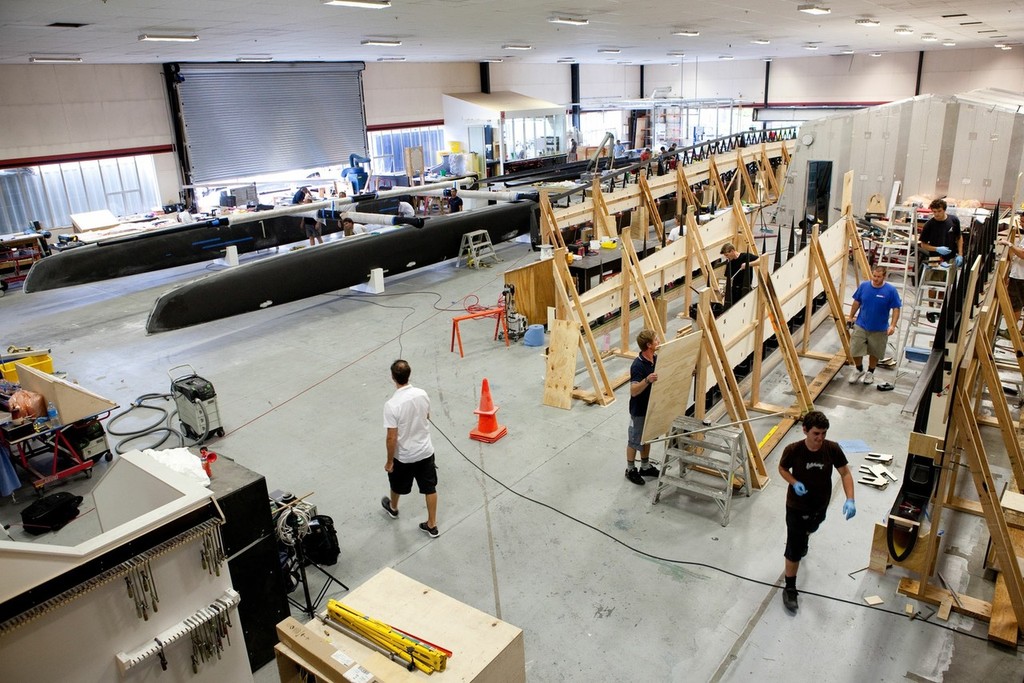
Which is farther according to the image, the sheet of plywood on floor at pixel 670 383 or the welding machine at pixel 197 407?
the welding machine at pixel 197 407

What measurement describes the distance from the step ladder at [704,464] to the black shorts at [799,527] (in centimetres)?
94

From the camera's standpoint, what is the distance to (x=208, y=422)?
24.0 ft

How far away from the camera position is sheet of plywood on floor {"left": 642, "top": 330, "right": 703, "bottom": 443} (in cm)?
577

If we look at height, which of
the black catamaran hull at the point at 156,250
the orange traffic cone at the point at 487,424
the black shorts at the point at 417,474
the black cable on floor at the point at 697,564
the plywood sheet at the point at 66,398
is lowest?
the black cable on floor at the point at 697,564

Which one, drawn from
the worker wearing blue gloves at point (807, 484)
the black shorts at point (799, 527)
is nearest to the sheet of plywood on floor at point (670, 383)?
the worker wearing blue gloves at point (807, 484)

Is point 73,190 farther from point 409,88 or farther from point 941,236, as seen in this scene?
point 941,236

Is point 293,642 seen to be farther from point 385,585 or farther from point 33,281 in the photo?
point 33,281

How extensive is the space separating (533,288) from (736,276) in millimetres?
2982

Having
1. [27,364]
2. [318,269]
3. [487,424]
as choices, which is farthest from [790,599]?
[318,269]

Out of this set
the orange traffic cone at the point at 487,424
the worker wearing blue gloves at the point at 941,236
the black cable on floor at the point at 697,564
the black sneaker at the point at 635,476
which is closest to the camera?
the black cable on floor at the point at 697,564

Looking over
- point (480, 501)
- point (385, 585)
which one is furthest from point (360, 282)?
point (385, 585)

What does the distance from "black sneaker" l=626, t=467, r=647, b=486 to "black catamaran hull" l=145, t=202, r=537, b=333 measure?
6704 mm

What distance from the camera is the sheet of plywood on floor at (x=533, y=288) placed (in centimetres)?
977

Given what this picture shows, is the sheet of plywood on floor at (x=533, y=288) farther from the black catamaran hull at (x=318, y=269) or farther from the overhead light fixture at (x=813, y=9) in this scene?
the overhead light fixture at (x=813, y=9)
